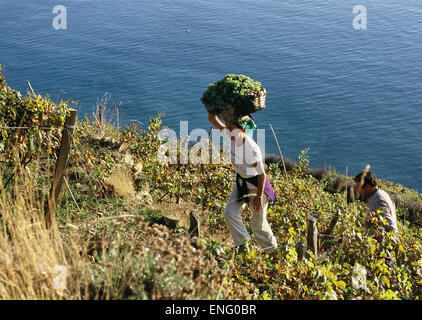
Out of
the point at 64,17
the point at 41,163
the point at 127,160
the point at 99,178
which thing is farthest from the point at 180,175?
the point at 64,17

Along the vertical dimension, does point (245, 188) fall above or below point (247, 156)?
below

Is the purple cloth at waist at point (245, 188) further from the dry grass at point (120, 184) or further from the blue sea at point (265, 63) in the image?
the blue sea at point (265, 63)

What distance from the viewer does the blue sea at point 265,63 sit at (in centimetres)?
3816

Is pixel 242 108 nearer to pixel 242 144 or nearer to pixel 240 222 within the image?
pixel 242 144

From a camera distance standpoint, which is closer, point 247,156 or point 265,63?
point 247,156

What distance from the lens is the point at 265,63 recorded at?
47094 millimetres

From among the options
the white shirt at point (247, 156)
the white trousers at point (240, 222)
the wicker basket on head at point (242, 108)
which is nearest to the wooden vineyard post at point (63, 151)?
the wicker basket on head at point (242, 108)

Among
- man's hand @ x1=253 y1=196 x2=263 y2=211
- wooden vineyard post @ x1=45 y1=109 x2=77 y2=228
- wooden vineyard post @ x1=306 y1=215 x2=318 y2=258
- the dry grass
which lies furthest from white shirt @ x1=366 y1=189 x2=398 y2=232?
wooden vineyard post @ x1=45 y1=109 x2=77 y2=228

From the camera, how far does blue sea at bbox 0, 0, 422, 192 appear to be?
3816 centimetres

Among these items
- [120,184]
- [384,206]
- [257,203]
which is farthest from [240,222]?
[120,184]

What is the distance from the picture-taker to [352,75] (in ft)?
154

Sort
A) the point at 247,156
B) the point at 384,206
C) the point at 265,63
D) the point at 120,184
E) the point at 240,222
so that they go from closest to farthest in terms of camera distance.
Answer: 1. the point at 247,156
2. the point at 240,222
3. the point at 384,206
4. the point at 120,184
5. the point at 265,63

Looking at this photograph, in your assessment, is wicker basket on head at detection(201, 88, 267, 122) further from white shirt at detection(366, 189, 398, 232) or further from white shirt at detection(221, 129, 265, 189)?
white shirt at detection(366, 189, 398, 232)

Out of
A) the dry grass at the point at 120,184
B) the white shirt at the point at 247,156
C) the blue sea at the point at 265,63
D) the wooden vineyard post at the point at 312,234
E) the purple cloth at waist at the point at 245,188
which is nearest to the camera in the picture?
the white shirt at the point at 247,156
